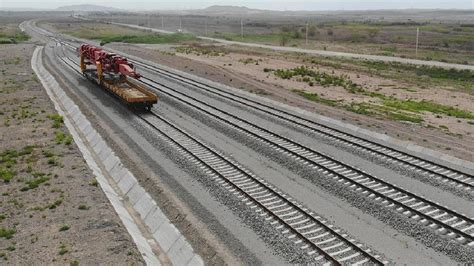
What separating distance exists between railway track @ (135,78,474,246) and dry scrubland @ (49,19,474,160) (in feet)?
19.8

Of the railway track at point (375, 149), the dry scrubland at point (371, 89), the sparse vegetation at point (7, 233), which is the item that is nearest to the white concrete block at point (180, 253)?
the sparse vegetation at point (7, 233)

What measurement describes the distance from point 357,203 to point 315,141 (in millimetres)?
7550

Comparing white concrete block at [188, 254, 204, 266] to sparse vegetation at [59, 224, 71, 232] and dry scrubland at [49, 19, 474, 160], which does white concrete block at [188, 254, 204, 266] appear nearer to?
sparse vegetation at [59, 224, 71, 232]

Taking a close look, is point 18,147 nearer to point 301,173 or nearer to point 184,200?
point 184,200

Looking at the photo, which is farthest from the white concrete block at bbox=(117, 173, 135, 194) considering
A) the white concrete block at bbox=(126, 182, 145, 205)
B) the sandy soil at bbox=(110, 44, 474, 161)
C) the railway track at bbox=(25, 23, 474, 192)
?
the sandy soil at bbox=(110, 44, 474, 161)

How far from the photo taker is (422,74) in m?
48.4

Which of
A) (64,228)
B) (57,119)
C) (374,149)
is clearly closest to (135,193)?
(64,228)

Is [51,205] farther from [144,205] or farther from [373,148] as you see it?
[373,148]

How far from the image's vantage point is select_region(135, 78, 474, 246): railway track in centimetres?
1420

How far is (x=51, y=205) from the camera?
1523 cm

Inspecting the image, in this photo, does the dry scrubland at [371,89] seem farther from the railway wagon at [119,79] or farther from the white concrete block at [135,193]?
the white concrete block at [135,193]

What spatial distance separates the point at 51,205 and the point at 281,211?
7.93 m

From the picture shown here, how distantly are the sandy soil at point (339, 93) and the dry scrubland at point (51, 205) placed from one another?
16.2 m

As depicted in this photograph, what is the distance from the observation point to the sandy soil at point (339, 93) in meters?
24.1
